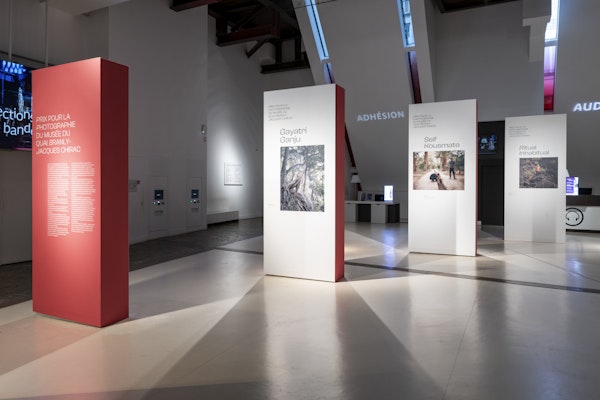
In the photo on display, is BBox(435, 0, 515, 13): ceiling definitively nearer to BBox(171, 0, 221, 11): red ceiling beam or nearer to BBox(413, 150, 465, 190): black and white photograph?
BBox(413, 150, 465, 190): black and white photograph

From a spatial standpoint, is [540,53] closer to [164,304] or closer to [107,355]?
[164,304]

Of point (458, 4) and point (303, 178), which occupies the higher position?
point (458, 4)

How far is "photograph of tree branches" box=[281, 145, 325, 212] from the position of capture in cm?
605

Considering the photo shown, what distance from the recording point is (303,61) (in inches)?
668

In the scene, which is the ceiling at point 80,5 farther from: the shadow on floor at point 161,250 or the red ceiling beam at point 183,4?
the shadow on floor at point 161,250

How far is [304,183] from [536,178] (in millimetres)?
6965

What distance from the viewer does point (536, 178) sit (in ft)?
33.4

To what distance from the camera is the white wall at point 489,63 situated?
12.7 metres

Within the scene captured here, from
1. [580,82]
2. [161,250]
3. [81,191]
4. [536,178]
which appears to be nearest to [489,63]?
[580,82]

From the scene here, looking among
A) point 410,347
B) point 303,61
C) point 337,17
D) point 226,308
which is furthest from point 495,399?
point 303,61

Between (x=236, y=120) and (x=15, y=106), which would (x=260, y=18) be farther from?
(x=15, y=106)

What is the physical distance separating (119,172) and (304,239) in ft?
9.47

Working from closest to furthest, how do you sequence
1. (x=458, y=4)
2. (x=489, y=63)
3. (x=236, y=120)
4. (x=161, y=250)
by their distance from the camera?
(x=161, y=250)
(x=489, y=63)
(x=458, y=4)
(x=236, y=120)

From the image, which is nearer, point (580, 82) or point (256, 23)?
point (580, 82)
